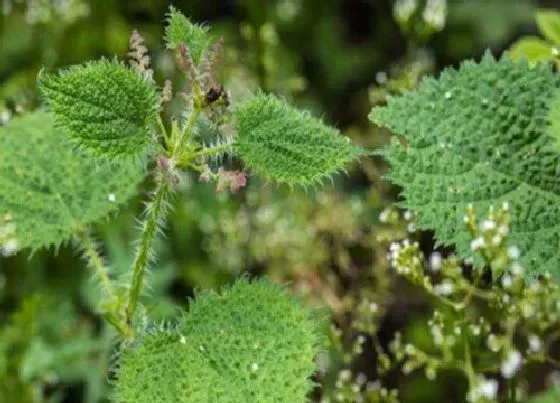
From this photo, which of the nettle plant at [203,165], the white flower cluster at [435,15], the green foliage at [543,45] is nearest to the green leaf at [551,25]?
the green foliage at [543,45]

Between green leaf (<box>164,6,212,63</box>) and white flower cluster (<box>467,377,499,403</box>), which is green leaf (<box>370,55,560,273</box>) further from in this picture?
green leaf (<box>164,6,212,63</box>)

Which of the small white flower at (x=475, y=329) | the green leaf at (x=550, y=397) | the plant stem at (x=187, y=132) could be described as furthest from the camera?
the green leaf at (x=550, y=397)

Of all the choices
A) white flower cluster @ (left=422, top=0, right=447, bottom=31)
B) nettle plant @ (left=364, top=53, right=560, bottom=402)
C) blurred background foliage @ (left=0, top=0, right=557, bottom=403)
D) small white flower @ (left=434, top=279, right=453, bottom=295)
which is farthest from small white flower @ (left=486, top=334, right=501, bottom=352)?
white flower cluster @ (left=422, top=0, right=447, bottom=31)

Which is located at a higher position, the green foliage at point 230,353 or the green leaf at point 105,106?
the green leaf at point 105,106

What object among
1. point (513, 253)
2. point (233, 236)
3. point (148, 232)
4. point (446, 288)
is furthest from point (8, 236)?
point (233, 236)

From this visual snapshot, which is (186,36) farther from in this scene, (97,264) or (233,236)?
(233,236)

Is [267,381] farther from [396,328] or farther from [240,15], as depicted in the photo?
[240,15]

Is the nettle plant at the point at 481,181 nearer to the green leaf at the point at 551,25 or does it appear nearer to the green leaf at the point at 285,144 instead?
the green leaf at the point at 285,144
